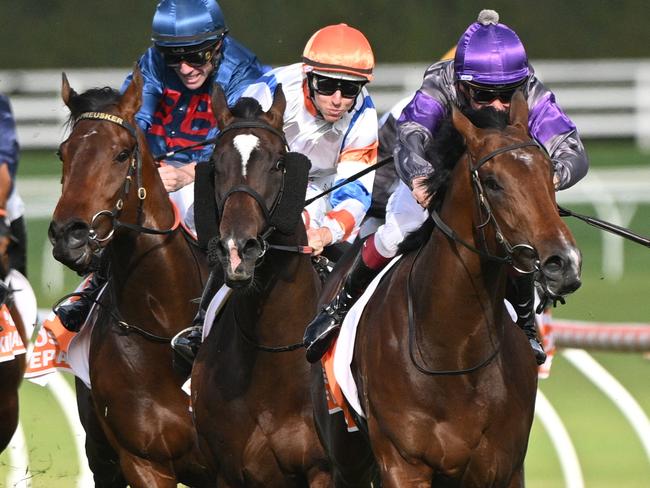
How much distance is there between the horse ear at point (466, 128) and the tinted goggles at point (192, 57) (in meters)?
2.09

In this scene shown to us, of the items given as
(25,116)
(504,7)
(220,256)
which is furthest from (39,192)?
(220,256)

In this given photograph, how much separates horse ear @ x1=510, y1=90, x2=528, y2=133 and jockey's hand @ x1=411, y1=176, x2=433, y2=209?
0.38 m

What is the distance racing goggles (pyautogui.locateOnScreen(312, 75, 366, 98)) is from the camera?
6070 mm

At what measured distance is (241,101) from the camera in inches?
223

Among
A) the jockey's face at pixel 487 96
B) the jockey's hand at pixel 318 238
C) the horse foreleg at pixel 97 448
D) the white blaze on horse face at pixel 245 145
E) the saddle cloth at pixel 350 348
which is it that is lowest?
the horse foreleg at pixel 97 448

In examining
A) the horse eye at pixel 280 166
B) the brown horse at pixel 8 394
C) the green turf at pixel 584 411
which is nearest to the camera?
the horse eye at pixel 280 166

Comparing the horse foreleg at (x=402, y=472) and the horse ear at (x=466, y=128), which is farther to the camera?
the horse foreleg at (x=402, y=472)

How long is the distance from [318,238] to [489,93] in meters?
1.05

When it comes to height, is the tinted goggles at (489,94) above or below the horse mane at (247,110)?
above

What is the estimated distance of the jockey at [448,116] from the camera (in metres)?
5.06

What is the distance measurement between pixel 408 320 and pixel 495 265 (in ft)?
1.28

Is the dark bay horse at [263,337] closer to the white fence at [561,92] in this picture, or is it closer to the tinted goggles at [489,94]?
the tinted goggles at [489,94]

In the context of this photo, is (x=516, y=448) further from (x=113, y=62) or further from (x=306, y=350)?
(x=113, y=62)

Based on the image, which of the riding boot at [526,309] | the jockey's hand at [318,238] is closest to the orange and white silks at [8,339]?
the jockey's hand at [318,238]
